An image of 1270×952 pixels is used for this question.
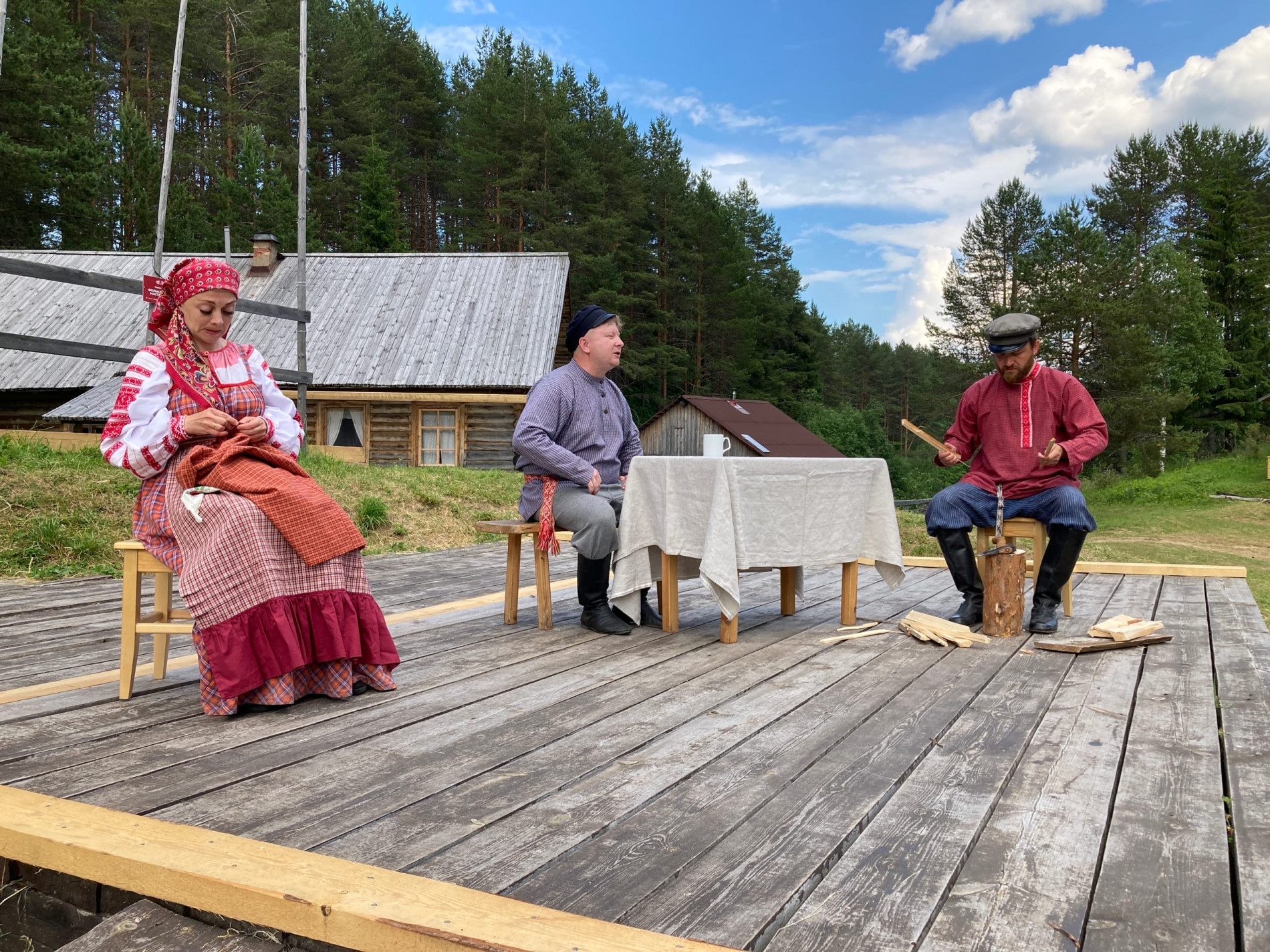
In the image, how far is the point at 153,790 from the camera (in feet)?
5.77

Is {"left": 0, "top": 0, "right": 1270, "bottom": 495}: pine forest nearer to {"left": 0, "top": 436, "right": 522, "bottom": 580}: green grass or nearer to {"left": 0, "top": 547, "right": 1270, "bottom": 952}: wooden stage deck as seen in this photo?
{"left": 0, "top": 436, "right": 522, "bottom": 580}: green grass

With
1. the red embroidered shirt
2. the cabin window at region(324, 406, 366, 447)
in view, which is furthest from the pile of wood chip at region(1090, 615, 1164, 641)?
the cabin window at region(324, 406, 366, 447)

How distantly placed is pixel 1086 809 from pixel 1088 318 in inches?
1092

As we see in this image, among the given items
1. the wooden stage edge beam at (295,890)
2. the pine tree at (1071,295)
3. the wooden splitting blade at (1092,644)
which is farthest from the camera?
the pine tree at (1071,295)

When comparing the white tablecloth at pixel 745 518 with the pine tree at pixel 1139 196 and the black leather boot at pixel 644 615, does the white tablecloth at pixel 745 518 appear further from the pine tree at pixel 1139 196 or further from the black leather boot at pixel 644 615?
the pine tree at pixel 1139 196

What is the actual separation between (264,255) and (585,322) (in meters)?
16.8

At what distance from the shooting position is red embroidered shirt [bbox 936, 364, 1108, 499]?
369 centimetres

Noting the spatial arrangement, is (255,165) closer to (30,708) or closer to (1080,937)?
(30,708)

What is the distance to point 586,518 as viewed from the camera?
346 cm

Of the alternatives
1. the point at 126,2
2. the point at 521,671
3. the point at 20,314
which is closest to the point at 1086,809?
the point at 521,671

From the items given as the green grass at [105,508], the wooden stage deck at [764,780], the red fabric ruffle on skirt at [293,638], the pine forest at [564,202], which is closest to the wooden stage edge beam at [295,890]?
the wooden stage deck at [764,780]

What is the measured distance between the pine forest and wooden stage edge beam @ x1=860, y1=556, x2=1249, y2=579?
20.0 meters

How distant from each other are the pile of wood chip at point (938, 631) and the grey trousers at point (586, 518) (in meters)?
1.14

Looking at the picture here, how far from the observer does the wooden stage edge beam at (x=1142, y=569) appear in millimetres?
5109
